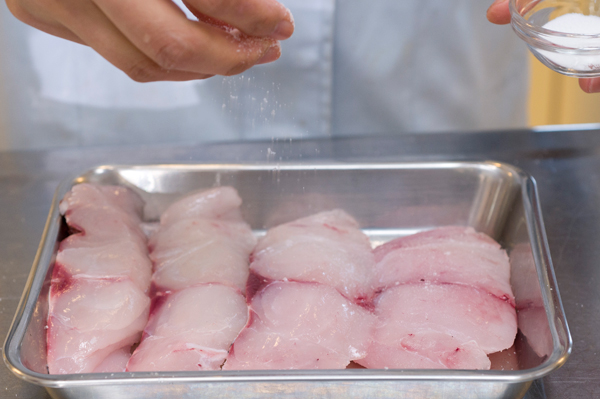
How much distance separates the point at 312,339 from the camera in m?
1.02

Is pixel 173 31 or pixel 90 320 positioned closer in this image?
pixel 173 31

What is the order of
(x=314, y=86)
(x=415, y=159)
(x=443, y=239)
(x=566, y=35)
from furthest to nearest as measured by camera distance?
(x=314, y=86) < (x=415, y=159) < (x=443, y=239) < (x=566, y=35)

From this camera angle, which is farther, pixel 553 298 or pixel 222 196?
pixel 222 196

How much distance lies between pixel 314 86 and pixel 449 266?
802 millimetres

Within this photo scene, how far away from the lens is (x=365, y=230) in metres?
1.48

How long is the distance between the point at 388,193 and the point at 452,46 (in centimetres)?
60

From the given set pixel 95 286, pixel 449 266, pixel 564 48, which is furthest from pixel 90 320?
pixel 564 48

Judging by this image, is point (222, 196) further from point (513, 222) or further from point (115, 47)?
point (513, 222)

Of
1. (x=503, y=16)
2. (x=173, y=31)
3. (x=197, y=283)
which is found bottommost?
(x=197, y=283)

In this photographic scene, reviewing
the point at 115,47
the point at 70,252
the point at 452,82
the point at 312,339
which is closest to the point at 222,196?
the point at 70,252

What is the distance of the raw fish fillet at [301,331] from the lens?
100 cm

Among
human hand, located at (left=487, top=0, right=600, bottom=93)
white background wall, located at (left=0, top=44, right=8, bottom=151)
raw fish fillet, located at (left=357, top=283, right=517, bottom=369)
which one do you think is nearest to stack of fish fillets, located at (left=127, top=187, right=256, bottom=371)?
raw fish fillet, located at (left=357, top=283, right=517, bottom=369)

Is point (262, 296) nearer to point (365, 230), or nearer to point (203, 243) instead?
point (203, 243)

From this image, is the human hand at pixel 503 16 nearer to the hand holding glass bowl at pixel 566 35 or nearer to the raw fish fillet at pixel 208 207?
the hand holding glass bowl at pixel 566 35
